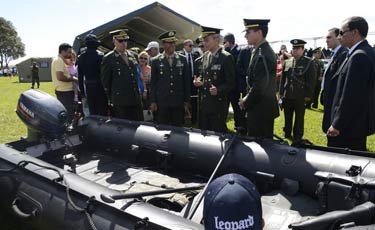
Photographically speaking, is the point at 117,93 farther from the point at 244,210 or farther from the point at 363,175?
the point at 244,210

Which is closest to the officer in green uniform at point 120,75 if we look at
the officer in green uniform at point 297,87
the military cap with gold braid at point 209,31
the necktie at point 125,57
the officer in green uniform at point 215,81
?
the necktie at point 125,57

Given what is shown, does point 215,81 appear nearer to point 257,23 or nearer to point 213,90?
point 213,90

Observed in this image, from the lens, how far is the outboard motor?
3.38 metres

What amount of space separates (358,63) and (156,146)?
1.96m

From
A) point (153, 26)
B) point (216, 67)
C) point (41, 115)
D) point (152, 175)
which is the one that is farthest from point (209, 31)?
point (153, 26)

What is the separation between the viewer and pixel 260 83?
10.6ft

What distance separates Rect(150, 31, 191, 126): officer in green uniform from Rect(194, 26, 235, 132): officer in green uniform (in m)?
0.31

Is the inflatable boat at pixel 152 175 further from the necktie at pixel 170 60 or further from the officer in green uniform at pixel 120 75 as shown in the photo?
the necktie at pixel 170 60

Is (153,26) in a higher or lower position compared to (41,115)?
higher

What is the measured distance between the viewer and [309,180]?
8.27 ft

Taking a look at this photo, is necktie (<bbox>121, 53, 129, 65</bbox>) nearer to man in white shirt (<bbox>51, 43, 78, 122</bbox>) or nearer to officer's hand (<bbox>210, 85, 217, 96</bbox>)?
man in white shirt (<bbox>51, 43, 78, 122</bbox>)

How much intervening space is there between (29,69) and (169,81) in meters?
27.1

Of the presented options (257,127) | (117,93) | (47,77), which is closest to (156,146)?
(257,127)

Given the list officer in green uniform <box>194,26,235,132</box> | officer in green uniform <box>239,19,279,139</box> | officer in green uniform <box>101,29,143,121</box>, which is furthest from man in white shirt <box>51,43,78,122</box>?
officer in green uniform <box>239,19,279,139</box>
